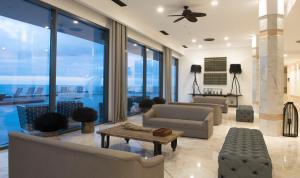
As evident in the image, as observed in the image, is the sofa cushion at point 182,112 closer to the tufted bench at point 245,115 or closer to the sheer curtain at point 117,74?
the sheer curtain at point 117,74

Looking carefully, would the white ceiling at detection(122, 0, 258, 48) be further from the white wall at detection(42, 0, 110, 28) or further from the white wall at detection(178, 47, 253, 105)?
the white wall at detection(178, 47, 253, 105)

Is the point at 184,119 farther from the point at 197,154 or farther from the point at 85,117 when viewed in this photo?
the point at 85,117

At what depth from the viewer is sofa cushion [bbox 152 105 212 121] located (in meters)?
6.01

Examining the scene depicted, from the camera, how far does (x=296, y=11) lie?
6.19 meters

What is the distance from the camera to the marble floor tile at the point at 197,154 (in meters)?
3.40

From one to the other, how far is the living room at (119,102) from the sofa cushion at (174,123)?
3 centimetres

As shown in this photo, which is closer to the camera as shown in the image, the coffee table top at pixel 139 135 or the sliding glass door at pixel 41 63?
the coffee table top at pixel 139 135

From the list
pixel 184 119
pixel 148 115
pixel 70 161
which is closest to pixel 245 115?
pixel 184 119

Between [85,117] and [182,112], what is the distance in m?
2.58

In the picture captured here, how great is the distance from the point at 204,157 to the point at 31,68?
4.12m

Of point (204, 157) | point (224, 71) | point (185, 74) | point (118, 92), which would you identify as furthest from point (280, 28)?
point (185, 74)

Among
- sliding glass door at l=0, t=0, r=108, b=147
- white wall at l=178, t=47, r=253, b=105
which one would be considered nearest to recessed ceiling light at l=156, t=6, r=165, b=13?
sliding glass door at l=0, t=0, r=108, b=147

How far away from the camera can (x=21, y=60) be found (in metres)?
4.86

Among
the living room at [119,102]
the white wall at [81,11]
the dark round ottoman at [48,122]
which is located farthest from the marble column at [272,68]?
the dark round ottoman at [48,122]
